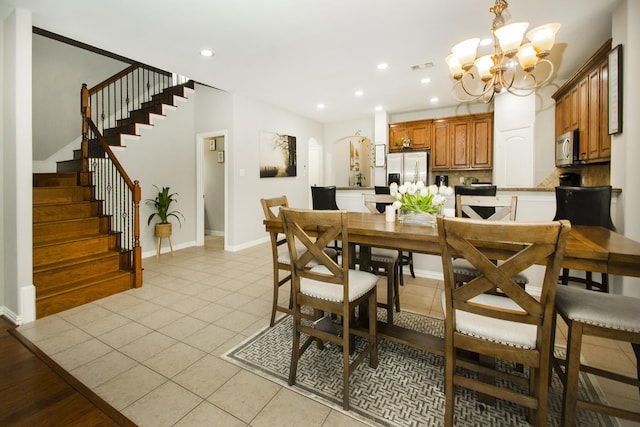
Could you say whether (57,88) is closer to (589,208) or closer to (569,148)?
(589,208)

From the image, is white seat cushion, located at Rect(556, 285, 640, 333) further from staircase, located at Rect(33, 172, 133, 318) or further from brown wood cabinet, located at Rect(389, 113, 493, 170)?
brown wood cabinet, located at Rect(389, 113, 493, 170)

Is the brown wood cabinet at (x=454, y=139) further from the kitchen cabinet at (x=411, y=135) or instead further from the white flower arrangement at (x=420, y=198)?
the white flower arrangement at (x=420, y=198)

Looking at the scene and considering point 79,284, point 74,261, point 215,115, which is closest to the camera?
point 79,284

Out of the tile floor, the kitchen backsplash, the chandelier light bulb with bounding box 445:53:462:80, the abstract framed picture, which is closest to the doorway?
the abstract framed picture

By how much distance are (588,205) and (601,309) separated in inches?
63.3

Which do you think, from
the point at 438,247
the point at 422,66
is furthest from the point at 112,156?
the point at 422,66

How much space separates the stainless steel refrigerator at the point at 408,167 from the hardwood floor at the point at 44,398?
585 cm

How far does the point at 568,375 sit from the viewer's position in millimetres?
1258

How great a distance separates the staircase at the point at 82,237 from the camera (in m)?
2.83

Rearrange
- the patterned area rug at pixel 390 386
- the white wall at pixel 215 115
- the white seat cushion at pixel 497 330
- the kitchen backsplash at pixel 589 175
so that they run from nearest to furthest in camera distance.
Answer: the white seat cushion at pixel 497 330 < the patterned area rug at pixel 390 386 < the kitchen backsplash at pixel 589 175 < the white wall at pixel 215 115

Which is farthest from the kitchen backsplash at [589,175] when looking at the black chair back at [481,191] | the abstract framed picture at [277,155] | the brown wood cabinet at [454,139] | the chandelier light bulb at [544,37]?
the abstract framed picture at [277,155]

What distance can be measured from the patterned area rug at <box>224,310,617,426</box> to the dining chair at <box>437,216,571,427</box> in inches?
11.3

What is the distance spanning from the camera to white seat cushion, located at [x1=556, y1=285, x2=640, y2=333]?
1.21m

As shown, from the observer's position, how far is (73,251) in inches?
123
